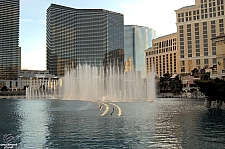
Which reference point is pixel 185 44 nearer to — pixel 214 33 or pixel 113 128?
pixel 214 33

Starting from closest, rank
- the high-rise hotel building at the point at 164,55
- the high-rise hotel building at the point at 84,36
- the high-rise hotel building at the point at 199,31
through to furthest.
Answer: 1. the high-rise hotel building at the point at 199,31
2. the high-rise hotel building at the point at 164,55
3. the high-rise hotel building at the point at 84,36

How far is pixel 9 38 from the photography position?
17812 centimetres

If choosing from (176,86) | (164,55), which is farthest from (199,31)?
(176,86)

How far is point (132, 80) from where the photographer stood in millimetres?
69562

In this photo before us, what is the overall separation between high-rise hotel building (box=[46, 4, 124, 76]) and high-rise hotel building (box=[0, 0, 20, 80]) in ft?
79.6

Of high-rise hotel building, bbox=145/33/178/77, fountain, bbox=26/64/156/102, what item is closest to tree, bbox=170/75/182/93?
fountain, bbox=26/64/156/102

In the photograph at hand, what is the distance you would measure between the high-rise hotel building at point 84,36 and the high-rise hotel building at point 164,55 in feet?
67.1

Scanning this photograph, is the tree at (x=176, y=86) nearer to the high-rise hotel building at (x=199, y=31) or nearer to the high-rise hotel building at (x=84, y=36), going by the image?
the high-rise hotel building at (x=199, y=31)

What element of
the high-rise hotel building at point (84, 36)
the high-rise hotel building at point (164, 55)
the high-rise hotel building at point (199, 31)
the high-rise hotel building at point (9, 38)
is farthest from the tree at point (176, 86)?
the high-rise hotel building at point (9, 38)

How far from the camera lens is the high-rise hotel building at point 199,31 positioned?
122 meters

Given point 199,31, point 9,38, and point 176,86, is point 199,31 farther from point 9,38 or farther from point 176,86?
point 9,38

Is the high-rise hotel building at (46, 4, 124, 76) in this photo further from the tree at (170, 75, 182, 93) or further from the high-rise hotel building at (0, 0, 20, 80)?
the tree at (170, 75, 182, 93)

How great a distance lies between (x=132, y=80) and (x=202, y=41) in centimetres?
6613

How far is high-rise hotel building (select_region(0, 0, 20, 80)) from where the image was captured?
175m
